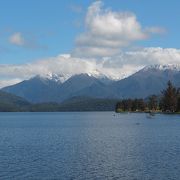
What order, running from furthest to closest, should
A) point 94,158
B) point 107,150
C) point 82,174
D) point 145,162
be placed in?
point 107,150, point 94,158, point 145,162, point 82,174

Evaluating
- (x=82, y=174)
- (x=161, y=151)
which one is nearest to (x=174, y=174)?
(x=82, y=174)

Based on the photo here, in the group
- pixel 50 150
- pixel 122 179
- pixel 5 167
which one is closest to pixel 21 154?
pixel 50 150

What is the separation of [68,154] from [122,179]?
27.0 metres

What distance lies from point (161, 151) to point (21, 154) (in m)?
28.1

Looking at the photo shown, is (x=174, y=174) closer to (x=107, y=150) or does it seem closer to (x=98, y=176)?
(x=98, y=176)

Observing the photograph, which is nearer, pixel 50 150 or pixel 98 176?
pixel 98 176

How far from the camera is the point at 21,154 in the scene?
82.9 meters

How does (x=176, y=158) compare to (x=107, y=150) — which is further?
(x=107, y=150)

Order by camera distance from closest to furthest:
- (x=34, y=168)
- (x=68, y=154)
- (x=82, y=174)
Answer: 1. (x=82, y=174)
2. (x=34, y=168)
3. (x=68, y=154)

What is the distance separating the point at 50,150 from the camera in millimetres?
89500

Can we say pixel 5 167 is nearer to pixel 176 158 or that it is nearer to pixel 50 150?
pixel 50 150

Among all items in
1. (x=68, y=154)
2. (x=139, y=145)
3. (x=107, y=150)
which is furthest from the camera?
(x=139, y=145)

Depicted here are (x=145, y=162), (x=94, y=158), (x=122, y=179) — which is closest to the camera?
(x=122, y=179)

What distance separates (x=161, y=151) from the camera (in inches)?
3319
